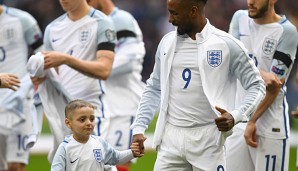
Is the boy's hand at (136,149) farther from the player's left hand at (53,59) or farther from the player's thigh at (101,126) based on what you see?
the player's thigh at (101,126)

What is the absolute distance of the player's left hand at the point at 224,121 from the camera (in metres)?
7.76

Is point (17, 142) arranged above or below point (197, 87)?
below

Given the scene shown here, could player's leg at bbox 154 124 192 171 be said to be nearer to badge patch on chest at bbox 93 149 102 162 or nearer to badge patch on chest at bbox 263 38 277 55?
badge patch on chest at bbox 93 149 102 162

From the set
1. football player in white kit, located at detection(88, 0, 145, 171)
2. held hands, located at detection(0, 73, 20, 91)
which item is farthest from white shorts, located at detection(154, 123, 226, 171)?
football player in white kit, located at detection(88, 0, 145, 171)

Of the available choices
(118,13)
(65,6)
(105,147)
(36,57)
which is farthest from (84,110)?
(118,13)

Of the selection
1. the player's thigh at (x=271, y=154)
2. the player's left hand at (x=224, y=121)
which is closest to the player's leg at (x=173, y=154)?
the player's left hand at (x=224, y=121)

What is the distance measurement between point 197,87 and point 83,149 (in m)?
1.24

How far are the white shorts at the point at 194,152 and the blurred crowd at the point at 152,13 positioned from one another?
13.8 m

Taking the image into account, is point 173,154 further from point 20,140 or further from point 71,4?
point 20,140

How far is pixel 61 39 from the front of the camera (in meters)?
10.1

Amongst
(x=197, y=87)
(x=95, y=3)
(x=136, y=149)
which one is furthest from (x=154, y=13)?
(x=197, y=87)

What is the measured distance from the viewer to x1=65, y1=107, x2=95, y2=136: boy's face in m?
8.66

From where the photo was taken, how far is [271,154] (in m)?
9.69

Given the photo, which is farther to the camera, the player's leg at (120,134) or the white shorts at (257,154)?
the player's leg at (120,134)
